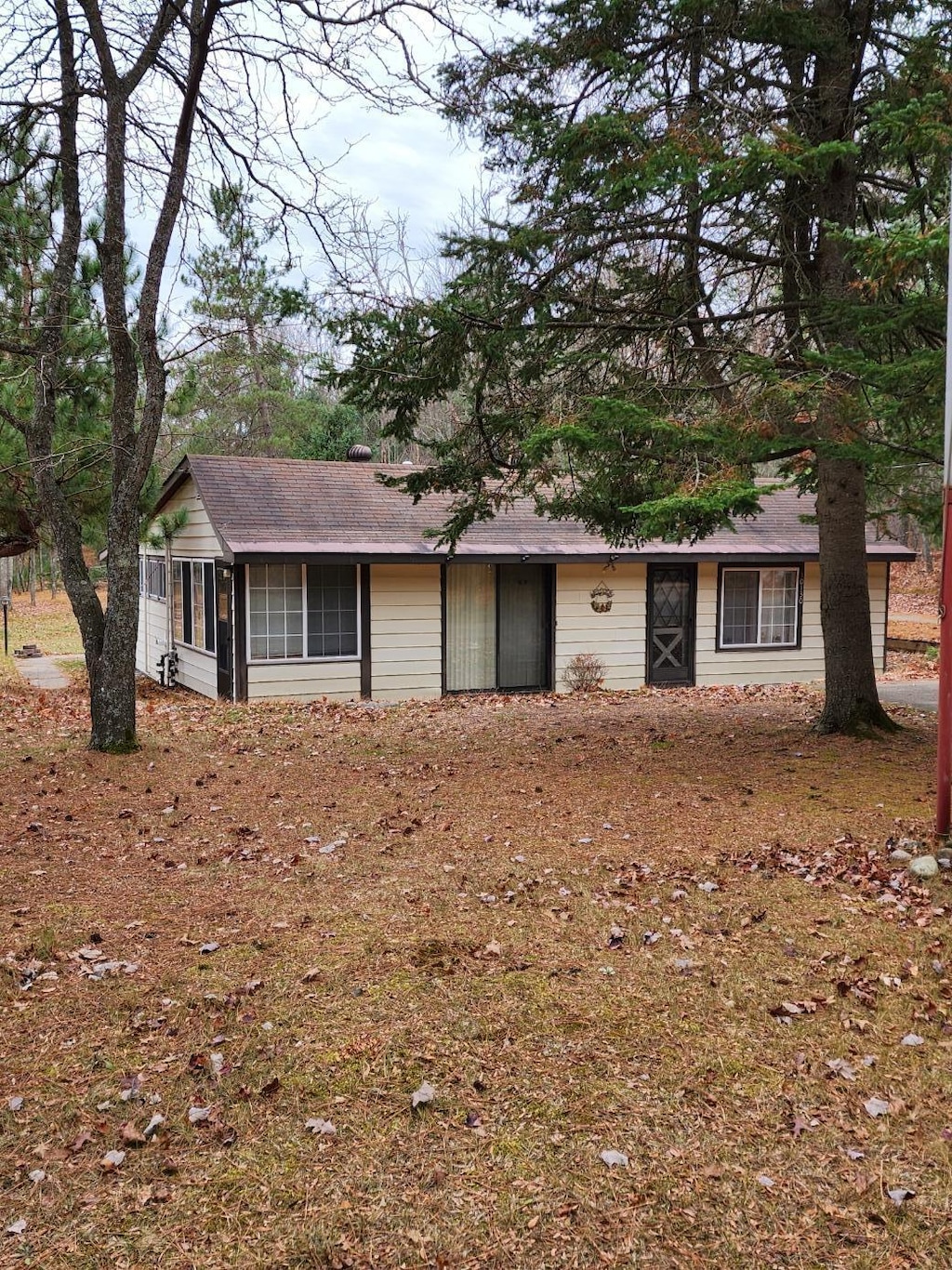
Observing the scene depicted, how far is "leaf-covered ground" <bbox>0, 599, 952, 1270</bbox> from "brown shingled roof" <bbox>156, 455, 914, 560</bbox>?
6598 mm

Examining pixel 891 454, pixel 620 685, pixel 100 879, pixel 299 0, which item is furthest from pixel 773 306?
pixel 620 685

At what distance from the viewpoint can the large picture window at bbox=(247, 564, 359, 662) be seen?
13414 millimetres

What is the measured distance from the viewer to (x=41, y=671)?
62.5 feet

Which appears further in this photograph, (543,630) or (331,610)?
(543,630)

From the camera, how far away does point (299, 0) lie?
27.9 feet

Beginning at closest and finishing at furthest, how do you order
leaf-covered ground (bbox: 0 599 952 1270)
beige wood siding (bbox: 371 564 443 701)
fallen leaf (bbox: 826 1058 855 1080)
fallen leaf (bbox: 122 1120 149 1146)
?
leaf-covered ground (bbox: 0 599 952 1270), fallen leaf (bbox: 122 1120 149 1146), fallen leaf (bbox: 826 1058 855 1080), beige wood siding (bbox: 371 564 443 701)

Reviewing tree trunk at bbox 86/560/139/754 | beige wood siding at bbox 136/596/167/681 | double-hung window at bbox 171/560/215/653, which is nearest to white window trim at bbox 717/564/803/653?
double-hung window at bbox 171/560/215/653

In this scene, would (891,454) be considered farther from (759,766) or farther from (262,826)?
(262,826)

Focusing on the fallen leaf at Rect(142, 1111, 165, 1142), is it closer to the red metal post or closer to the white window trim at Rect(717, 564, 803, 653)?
the red metal post

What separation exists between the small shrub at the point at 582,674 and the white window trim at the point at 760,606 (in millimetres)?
2453

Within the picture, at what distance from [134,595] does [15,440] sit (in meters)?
4.29

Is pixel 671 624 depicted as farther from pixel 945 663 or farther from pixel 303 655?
pixel 945 663

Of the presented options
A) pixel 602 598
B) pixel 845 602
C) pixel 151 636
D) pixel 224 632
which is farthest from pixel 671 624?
pixel 151 636

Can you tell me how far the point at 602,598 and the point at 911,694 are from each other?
492 cm
